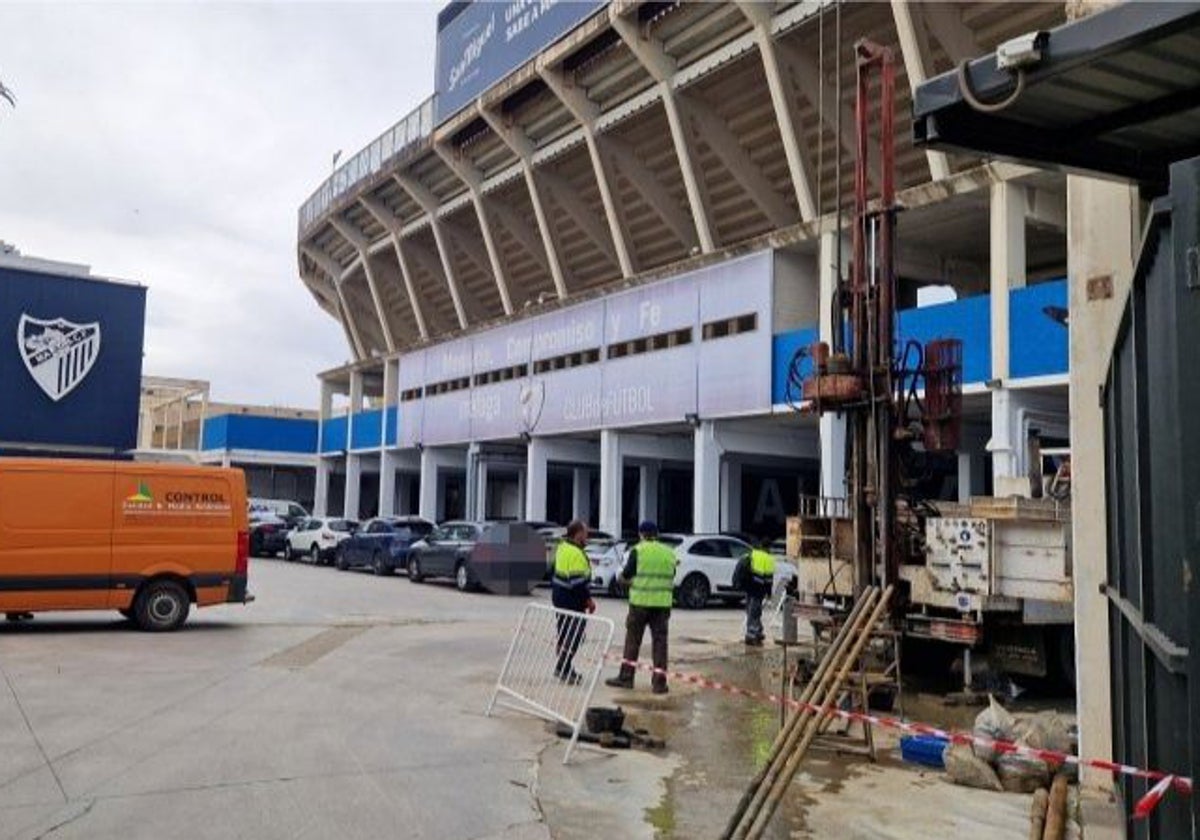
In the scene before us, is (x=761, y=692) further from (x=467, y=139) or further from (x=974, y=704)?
(x=467, y=139)

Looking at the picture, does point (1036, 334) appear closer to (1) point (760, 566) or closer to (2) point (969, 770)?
(1) point (760, 566)

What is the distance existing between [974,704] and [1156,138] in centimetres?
720

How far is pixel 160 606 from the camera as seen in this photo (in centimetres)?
1405

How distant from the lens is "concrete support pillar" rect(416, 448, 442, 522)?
1646 inches

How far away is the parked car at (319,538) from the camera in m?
30.5

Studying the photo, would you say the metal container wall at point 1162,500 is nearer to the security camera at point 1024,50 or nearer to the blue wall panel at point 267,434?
the security camera at point 1024,50

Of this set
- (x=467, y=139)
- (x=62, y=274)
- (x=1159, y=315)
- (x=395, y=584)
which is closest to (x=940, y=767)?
(x=1159, y=315)

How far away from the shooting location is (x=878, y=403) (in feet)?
32.1

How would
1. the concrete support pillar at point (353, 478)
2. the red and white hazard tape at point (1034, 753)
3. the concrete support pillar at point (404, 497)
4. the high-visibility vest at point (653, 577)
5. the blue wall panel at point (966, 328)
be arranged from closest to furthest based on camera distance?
the red and white hazard tape at point (1034, 753) → the high-visibility vest at point (653, 577) → the blue wall panel at point (966, 328) → the concrete support pillar at point (353, 478) → the concrete support pillar at point (404, 497)

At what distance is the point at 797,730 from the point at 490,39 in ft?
105

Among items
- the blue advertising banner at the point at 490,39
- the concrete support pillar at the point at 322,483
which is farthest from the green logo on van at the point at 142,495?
the concrete support pillar at the point at 322,483

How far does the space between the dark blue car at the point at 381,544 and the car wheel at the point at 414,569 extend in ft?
2.96

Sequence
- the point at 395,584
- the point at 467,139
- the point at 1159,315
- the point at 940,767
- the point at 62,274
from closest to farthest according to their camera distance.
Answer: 1. the point at 1159,315
2. the point at 940,767
3. the point at 395,584
4. the point at 62,274
5. the point at 467,139

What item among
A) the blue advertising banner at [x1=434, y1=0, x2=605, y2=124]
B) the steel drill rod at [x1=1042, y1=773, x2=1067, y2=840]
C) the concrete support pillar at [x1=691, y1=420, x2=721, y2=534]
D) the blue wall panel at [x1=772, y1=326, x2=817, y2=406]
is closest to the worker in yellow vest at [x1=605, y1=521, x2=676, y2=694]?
the steel drill rod at [x1=1042, y1=773, x2=1067, y2=840]
